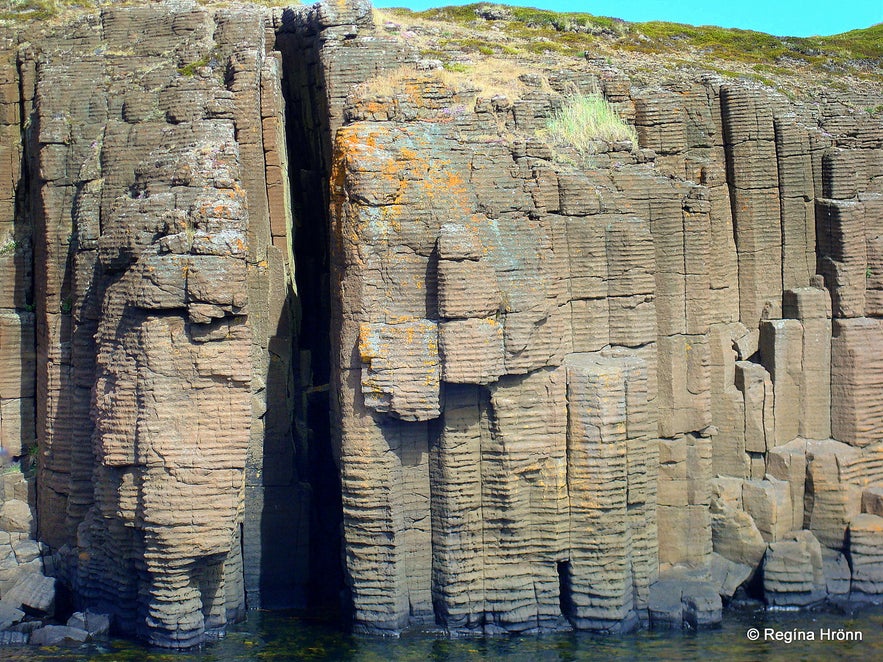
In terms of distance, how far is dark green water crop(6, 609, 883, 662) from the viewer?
2373 cm

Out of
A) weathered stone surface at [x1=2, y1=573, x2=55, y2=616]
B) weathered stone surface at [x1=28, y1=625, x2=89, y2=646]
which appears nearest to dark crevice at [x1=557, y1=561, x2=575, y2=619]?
Answer: weathered stone surface at [x1=28, y1=625, x2=89, y2=646]

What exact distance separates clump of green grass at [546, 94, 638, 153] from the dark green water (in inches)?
369

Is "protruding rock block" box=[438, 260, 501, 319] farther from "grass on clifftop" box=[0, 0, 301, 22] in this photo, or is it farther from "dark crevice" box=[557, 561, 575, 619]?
"grass on clifftop" box=[0, 0, 301, 22]

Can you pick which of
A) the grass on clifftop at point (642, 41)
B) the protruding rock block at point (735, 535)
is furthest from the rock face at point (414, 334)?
the grass on clifftop at point (642, 41)

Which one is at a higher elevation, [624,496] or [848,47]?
[848,47]

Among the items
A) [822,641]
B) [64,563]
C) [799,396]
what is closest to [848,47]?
[799,396]

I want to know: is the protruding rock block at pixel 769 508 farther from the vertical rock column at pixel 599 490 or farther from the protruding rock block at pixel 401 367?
the protruding rock block at pixel 401 367

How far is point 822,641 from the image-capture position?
81.1 feet

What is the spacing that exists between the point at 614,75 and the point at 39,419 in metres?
13.8

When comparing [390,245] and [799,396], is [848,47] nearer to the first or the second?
[799,396]

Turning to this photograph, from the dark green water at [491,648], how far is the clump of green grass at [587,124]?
9377 millimetres

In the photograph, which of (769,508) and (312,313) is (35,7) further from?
(769,508)

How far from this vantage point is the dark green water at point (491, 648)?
2373cm

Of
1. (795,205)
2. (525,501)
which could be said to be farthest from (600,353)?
(795,205)
